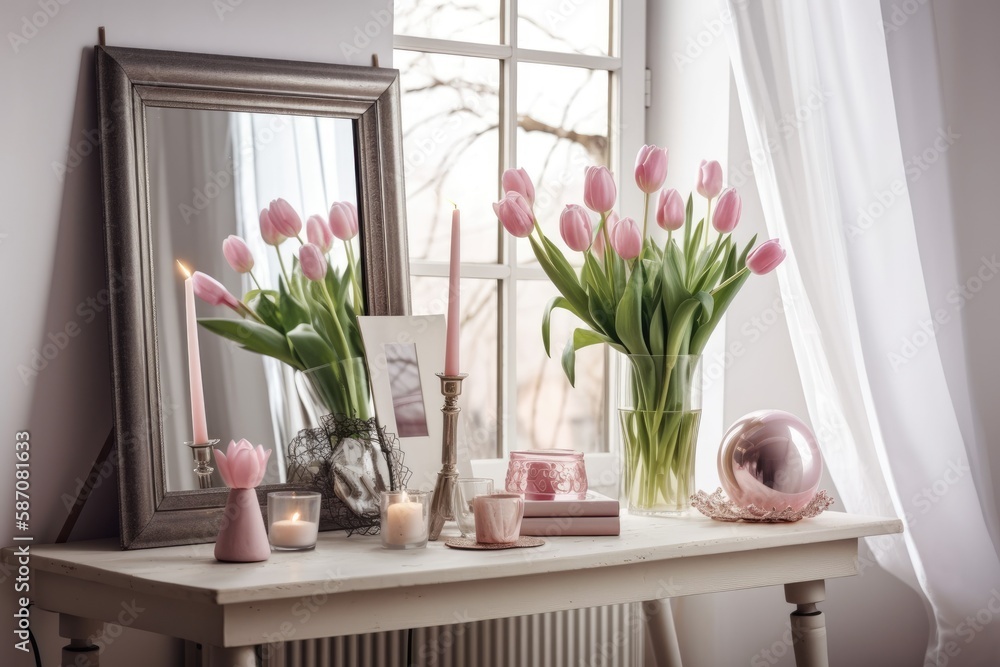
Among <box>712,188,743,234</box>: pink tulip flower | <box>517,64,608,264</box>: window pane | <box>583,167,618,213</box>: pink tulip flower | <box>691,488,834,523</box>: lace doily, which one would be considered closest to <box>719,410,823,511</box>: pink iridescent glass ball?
<box>691,488,834,523</box>: lace doily

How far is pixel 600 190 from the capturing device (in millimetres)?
1617

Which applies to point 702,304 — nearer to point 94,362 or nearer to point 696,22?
point 696,22

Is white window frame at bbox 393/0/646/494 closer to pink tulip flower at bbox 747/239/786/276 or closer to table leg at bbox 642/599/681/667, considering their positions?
table leg at bbox 642/599/681/667

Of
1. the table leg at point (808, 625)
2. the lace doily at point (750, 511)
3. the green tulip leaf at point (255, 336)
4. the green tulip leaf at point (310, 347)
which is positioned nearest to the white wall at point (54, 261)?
the green tulip leaf at point (255, 336)

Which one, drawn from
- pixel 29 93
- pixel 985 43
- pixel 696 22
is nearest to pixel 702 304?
pixel 696 22

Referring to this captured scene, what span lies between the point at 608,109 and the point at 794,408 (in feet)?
2.39

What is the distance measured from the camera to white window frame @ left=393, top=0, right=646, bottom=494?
6.29 feet

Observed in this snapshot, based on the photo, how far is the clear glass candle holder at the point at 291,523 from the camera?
131cm

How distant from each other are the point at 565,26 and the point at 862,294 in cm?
81

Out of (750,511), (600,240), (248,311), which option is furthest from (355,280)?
(750,511)

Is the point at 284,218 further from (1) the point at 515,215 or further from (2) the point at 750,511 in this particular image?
(2) the point at 750,511

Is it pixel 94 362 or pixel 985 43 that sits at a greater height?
pixel 985 43

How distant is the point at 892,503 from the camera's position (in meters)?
1.80

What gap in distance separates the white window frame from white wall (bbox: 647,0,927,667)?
69 mm
